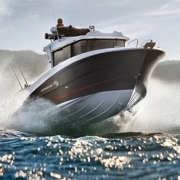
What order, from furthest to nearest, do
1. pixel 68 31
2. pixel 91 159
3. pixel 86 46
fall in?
1. pixel 68 31
2. pixel 86 46
3. pixel 91 159

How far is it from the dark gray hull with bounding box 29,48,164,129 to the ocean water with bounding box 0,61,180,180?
0.61 m

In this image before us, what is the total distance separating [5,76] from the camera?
23.5 metres

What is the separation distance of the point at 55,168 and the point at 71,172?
1.34 feet

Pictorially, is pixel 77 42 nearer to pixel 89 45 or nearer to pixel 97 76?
pixel 89 45

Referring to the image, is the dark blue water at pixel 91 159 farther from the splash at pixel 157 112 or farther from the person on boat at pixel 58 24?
the person on boat at pixel 58 24

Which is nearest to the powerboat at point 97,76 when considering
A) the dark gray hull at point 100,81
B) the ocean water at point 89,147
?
the dark gray hull at point 100,81

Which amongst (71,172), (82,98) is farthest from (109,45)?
(71,172)

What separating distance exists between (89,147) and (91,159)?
1.49 metres

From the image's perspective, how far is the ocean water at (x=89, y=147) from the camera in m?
6.16

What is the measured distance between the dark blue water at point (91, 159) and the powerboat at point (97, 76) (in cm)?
237

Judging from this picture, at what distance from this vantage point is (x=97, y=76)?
36.9ft

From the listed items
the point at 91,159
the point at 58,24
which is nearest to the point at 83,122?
the point at 58,24

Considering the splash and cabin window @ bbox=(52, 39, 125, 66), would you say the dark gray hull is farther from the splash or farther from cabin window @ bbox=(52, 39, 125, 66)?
the splash

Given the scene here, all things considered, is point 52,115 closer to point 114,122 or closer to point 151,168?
point 114,122
